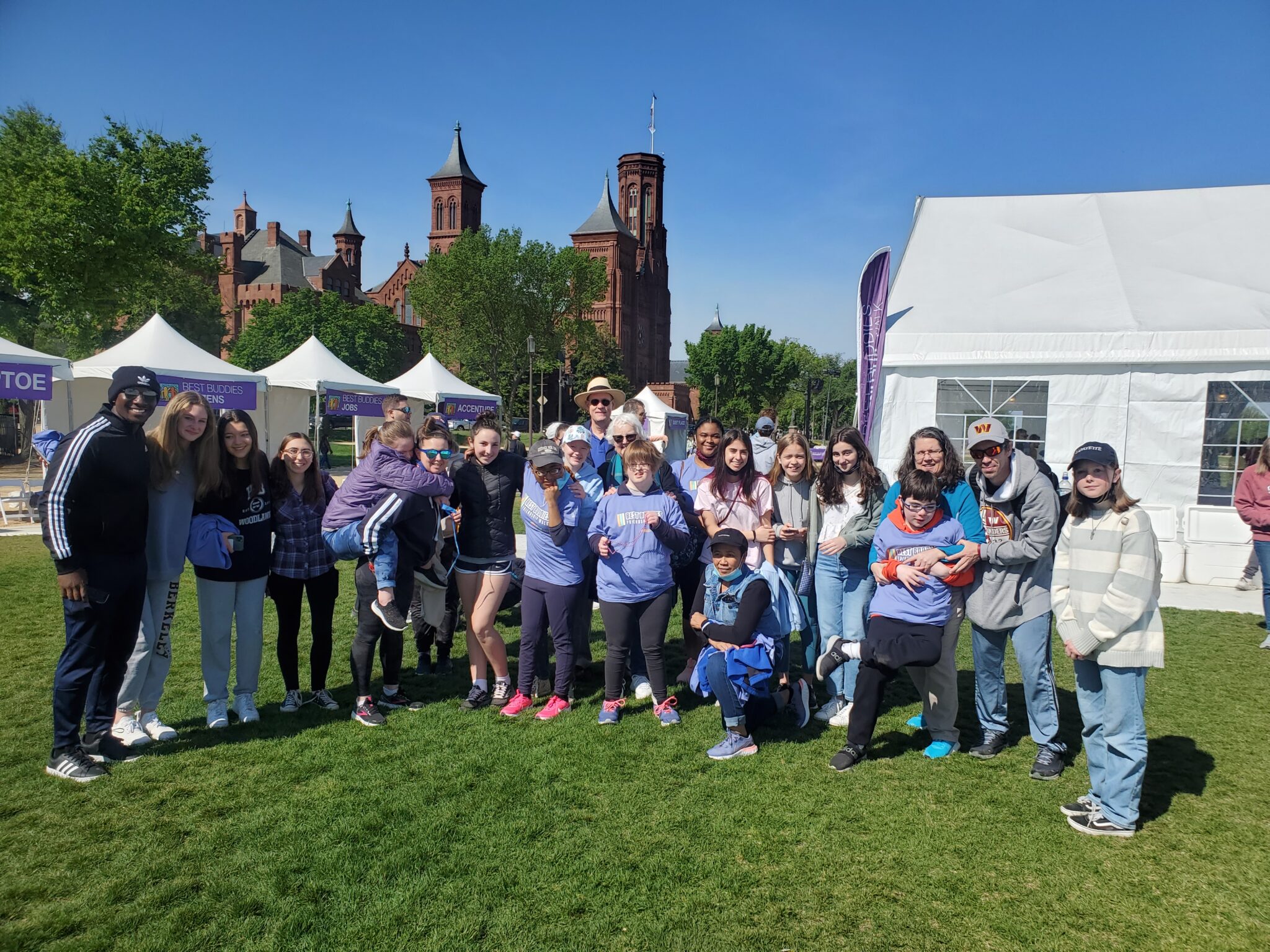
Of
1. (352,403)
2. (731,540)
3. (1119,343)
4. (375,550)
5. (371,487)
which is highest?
(1119,343)

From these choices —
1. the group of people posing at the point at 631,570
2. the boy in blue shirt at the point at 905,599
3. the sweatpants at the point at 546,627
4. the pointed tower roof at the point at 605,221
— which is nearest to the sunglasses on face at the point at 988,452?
the group of people posing at the point at 631,570

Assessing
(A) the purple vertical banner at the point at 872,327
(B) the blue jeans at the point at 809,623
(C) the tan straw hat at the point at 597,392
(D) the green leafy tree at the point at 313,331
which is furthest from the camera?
(D) the green leafy tree at the point at 313,331

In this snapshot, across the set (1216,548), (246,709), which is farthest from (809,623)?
(1216,548)

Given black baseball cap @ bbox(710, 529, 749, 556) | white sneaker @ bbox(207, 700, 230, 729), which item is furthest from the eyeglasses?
white sneaker @ bbox(207, 700, 230, 729)

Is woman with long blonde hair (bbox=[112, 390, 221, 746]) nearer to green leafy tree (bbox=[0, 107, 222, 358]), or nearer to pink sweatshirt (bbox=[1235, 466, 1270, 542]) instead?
pink sweatshirt (bbox=[1235, 466, 1270, 542])

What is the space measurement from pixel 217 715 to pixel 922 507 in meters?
4.19

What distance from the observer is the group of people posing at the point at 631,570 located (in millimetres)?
3531

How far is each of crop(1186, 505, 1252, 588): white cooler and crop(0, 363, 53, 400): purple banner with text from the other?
645 inches

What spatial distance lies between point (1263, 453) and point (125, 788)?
894 cm

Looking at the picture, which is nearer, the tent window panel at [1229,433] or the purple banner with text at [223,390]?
the tent window panel at [1229,433]

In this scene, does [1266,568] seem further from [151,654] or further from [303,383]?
[303,383]

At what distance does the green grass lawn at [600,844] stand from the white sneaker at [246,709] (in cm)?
8

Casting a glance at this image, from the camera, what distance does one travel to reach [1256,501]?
22.1 feet

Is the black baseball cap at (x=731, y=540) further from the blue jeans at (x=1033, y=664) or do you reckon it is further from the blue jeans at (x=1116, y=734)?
the blue jeans at (x=1116, y=734)
